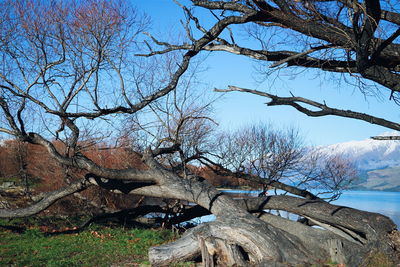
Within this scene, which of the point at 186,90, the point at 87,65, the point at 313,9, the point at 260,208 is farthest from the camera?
the point at 186,90

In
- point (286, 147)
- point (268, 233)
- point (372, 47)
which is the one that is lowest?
point (268, 233)

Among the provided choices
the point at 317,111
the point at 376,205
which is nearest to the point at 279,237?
the point at 317,111

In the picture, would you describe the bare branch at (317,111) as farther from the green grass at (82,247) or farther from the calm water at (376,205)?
the calm water at (376,205)

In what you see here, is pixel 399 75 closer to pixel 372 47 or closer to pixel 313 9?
pixel 372 47

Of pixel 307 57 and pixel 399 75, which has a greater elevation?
pixel 307 57

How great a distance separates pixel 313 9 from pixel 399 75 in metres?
1.78

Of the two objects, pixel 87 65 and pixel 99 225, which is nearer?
pixel 87 65

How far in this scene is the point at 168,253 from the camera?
6.76 m

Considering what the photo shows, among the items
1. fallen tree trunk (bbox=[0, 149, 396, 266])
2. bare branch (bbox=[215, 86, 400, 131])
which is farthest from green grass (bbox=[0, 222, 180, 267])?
bare branch (bbox=[215, 86, 400, 131])

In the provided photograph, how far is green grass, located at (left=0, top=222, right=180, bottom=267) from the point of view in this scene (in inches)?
286

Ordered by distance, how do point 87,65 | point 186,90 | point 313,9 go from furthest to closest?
point 186,90 → point 87,65 → point 313,9

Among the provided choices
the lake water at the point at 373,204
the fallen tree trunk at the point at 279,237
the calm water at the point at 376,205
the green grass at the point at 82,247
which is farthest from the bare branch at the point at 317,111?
the calm water at the point at 376,205

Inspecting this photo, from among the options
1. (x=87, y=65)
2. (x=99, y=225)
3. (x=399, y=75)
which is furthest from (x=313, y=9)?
(x=99, y=225)

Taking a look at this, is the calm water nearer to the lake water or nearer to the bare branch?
the lake water
